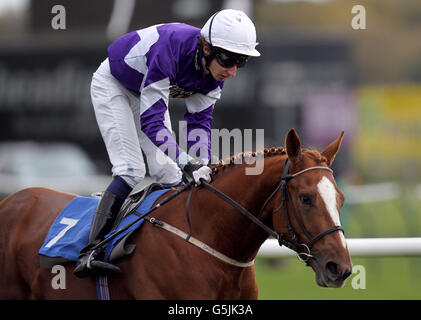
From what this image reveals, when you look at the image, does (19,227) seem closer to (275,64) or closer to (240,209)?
(240,209)

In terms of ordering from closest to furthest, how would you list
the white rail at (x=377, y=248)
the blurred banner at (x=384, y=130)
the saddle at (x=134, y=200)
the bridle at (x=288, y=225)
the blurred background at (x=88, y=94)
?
1. the bridle at (x=288, y=225)
2. the saddle at (x=134, y=200)
3. the white rail at (x=377, y=248)
4. the blurred background at (x=88, y=94)
5. the blurred banner at (x=384, y=130)

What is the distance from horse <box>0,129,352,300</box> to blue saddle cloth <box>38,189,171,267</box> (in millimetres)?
107

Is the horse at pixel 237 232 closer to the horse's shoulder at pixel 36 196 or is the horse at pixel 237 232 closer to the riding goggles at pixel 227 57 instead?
the riding goggles at pixel 227 57

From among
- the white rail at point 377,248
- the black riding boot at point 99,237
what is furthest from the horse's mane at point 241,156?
A: the white rail at point 377,248

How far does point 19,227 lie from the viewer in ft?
15.0

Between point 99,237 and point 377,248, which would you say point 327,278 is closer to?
point 99,237

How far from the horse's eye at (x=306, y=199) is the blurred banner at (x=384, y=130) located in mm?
19117

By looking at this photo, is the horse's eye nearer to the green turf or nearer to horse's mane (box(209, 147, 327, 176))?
horse's mane (box(209, 147, 327, 176))

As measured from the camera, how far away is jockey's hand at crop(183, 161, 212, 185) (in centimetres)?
388

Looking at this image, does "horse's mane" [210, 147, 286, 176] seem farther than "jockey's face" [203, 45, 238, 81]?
No

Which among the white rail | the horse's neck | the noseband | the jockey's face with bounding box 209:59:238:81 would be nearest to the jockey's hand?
the horse's neck

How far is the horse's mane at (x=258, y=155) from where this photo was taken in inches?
143
